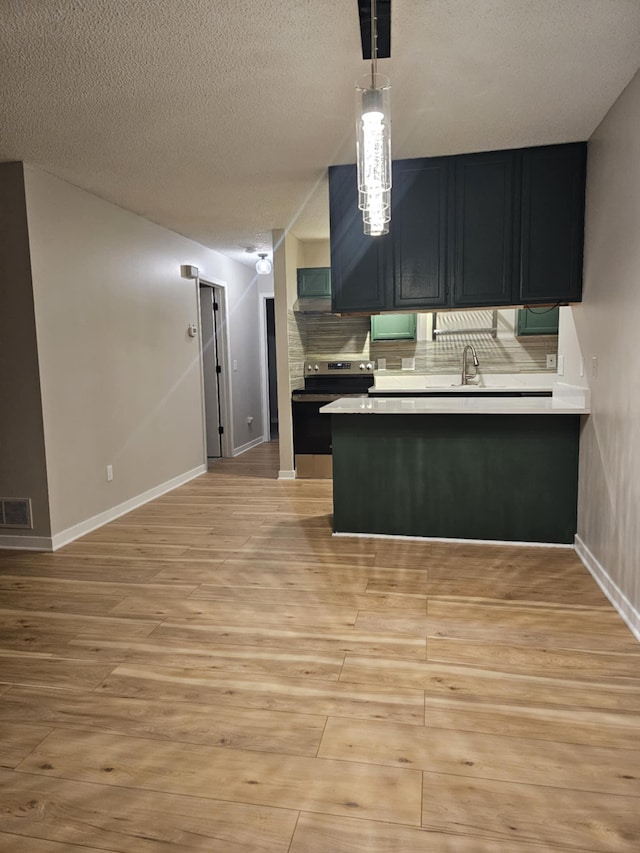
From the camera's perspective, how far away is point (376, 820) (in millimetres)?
1470

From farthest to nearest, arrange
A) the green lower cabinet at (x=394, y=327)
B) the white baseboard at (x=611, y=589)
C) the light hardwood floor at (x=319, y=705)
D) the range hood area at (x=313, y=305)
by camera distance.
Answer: the range hood area at (x=313, y=305) < the green lower cabinet at (x=394, y=327) < the white baseboard at (x=611, y=589) < the light hardwood floor at (x=319, y=705)

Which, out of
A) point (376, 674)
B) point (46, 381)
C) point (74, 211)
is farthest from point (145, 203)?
point (376, 674)

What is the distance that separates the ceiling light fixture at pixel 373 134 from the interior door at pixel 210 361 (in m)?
4.60

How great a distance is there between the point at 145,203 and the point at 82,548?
2.76 meters

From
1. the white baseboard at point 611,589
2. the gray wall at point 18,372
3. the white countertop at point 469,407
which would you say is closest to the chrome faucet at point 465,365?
the white countertop at point 469,407

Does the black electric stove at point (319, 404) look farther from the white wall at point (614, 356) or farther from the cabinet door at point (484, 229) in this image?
the white wall at point (614, 356)

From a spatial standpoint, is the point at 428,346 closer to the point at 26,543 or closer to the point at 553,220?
the point at 553,220

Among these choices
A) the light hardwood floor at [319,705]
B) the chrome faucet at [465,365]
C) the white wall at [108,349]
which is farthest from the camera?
the chrome faucet at [465,365]

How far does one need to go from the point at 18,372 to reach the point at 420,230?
2865 mm

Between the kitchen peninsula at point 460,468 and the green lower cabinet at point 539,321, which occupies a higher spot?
the green lower cabinet at point 539,321

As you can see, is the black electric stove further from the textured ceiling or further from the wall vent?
the wall vent

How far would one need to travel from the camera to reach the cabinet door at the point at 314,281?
5.84 meters

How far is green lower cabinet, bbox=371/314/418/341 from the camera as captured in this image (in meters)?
5.62

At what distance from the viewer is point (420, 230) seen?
381 centimetres
